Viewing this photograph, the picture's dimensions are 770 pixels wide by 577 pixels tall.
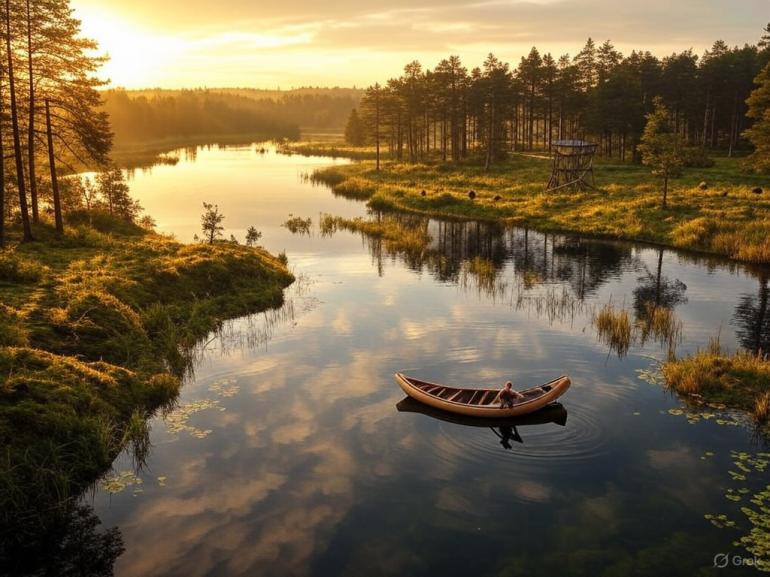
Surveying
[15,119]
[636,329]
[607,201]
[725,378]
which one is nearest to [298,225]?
[15,119]

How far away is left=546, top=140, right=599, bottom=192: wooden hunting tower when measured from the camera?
69750 millimetres

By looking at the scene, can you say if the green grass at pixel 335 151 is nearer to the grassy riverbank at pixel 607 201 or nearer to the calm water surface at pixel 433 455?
the grassy riverbank at pixel 607 201

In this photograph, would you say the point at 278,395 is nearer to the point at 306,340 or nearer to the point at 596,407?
the point at 306,340

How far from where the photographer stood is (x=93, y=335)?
2412 centimetres

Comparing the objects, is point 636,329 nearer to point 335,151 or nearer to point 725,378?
point 725,378

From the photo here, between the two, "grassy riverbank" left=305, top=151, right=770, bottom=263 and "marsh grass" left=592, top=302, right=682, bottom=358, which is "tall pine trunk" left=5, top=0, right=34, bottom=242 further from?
"grassy riverbank" left=305, top=151, right=770, bottom=263

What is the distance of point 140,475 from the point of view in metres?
17.7

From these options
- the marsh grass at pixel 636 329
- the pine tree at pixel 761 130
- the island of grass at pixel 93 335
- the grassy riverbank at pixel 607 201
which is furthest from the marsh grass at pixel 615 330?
the pine tree at pixel 761 130

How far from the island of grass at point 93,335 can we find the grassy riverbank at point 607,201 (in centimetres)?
3005

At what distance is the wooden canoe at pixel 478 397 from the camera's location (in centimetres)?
2025

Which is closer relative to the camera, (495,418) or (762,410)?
(762,410)

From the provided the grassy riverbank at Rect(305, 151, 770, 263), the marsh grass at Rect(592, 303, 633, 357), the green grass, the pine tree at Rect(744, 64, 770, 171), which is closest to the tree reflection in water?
the marsh grass at Rect(592, 303, 633, 357)

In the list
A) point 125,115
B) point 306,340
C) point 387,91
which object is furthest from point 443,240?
point 125,115

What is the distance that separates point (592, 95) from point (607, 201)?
3340 cm
